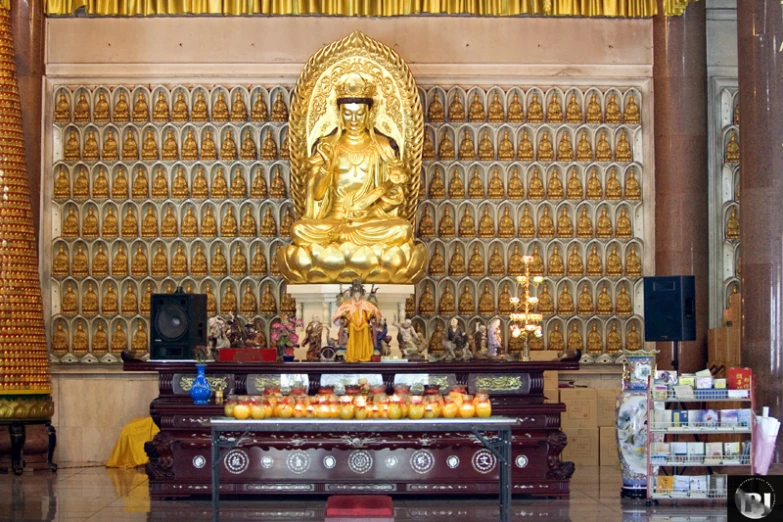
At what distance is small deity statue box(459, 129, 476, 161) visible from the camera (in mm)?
15062

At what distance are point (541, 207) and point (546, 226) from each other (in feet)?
0.78

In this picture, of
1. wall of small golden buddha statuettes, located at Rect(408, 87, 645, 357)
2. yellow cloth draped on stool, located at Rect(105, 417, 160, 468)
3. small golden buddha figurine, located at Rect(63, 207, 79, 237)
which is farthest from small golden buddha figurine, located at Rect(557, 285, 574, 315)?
small golden buddha figurine, located at Rect(63, 207, 79, 237)

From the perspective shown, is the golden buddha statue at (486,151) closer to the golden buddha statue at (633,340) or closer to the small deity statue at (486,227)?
the small deity statue at (486,227)

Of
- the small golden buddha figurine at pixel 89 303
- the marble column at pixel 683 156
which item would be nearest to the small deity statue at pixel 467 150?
the marble column at pixel 683 156

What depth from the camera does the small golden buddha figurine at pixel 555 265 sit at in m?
15.0

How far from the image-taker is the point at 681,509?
33.6 feet

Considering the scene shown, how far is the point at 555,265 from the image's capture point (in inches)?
592

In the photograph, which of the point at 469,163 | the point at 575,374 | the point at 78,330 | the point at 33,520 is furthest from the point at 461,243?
the point at 33,520

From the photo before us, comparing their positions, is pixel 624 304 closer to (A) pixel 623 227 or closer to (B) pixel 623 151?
(A) pixel 623 227

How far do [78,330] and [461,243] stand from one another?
4.39 metres

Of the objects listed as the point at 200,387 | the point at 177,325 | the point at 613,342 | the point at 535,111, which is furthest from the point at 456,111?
the point at 200,387

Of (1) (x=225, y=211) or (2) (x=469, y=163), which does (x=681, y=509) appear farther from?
(1) (x=225, y=211)

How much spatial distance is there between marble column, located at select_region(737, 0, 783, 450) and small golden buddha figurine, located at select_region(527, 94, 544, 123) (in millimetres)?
3141

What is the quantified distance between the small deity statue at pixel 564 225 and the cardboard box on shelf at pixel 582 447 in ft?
7.95
